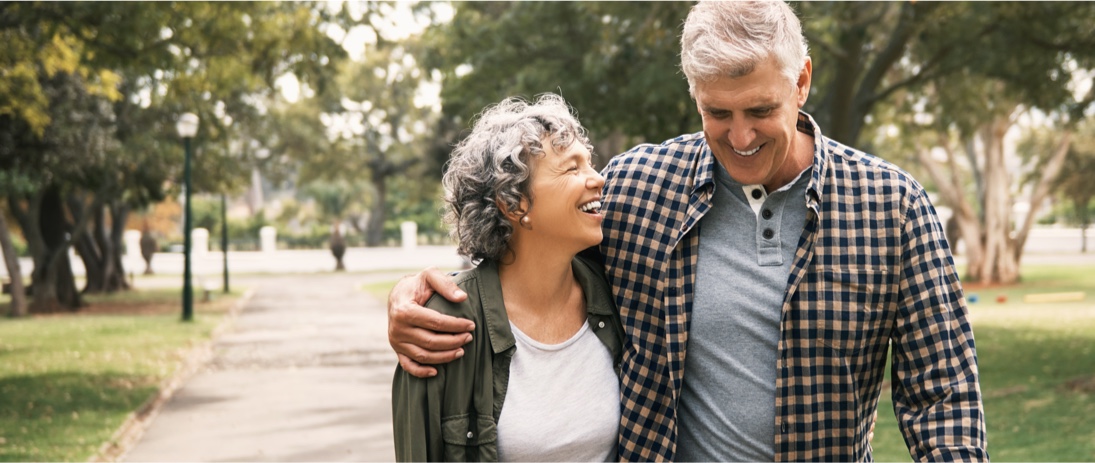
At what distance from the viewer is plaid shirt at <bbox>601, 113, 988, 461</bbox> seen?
108 inches

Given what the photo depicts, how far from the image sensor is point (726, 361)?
9.57 feet

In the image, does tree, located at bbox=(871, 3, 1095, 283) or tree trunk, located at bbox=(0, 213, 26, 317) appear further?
tree trunk, located at bbox=(0, 213, 26, 317)

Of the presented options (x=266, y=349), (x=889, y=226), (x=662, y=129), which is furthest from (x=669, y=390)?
(x=266, y=349)

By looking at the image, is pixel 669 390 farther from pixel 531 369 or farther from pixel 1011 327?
pixel 1011 327

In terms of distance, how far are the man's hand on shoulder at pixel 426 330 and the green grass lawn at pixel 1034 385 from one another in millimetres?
6552

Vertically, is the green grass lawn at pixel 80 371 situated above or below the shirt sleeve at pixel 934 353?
below

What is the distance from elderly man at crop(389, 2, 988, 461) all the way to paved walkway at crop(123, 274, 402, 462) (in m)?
5.82

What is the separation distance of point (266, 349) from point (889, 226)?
14339mm

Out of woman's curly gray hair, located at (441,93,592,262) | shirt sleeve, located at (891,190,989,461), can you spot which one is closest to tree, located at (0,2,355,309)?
woman's curly gray hair, located at (441,93,592,262)

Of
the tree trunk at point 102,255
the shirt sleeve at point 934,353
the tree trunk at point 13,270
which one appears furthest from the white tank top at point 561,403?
the tree trunk at point 102,255

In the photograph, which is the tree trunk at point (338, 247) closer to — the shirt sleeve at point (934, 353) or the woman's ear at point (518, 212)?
the woman's ear at point (518, 212)

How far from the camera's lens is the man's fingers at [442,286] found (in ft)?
9.37

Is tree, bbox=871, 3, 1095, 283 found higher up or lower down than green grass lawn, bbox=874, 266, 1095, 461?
higher up

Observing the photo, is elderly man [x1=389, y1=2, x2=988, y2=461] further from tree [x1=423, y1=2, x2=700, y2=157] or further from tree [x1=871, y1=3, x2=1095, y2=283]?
tree [x1=871, y1=3, x2=1095, y2=283]
